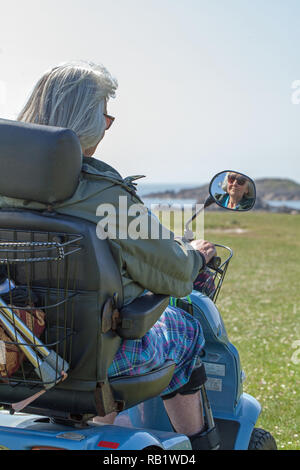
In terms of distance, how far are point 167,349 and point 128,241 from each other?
21.2 inches

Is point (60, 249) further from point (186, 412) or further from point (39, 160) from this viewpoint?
point (186, 412)

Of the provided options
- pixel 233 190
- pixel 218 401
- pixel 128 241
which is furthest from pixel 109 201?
pixel 218 401

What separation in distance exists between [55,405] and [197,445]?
701 millimetres

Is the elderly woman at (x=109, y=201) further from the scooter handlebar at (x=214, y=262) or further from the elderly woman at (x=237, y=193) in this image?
the elderly woman at (x=237, y=193)

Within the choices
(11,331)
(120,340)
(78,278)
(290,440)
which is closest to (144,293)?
(120,340)

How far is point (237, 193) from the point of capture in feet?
8.59

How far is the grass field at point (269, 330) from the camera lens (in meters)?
4.92

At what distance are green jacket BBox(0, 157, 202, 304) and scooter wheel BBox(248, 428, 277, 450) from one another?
109cm

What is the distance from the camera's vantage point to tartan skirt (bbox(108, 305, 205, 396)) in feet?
7.09

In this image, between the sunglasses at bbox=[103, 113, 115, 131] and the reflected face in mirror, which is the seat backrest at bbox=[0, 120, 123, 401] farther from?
the reflected face in mirror

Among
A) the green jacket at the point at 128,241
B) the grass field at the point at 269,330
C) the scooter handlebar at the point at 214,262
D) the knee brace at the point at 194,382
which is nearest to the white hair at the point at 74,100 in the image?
the green jacket at the point at 128,241

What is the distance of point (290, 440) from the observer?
433 cm

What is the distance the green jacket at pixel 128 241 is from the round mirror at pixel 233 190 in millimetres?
485
